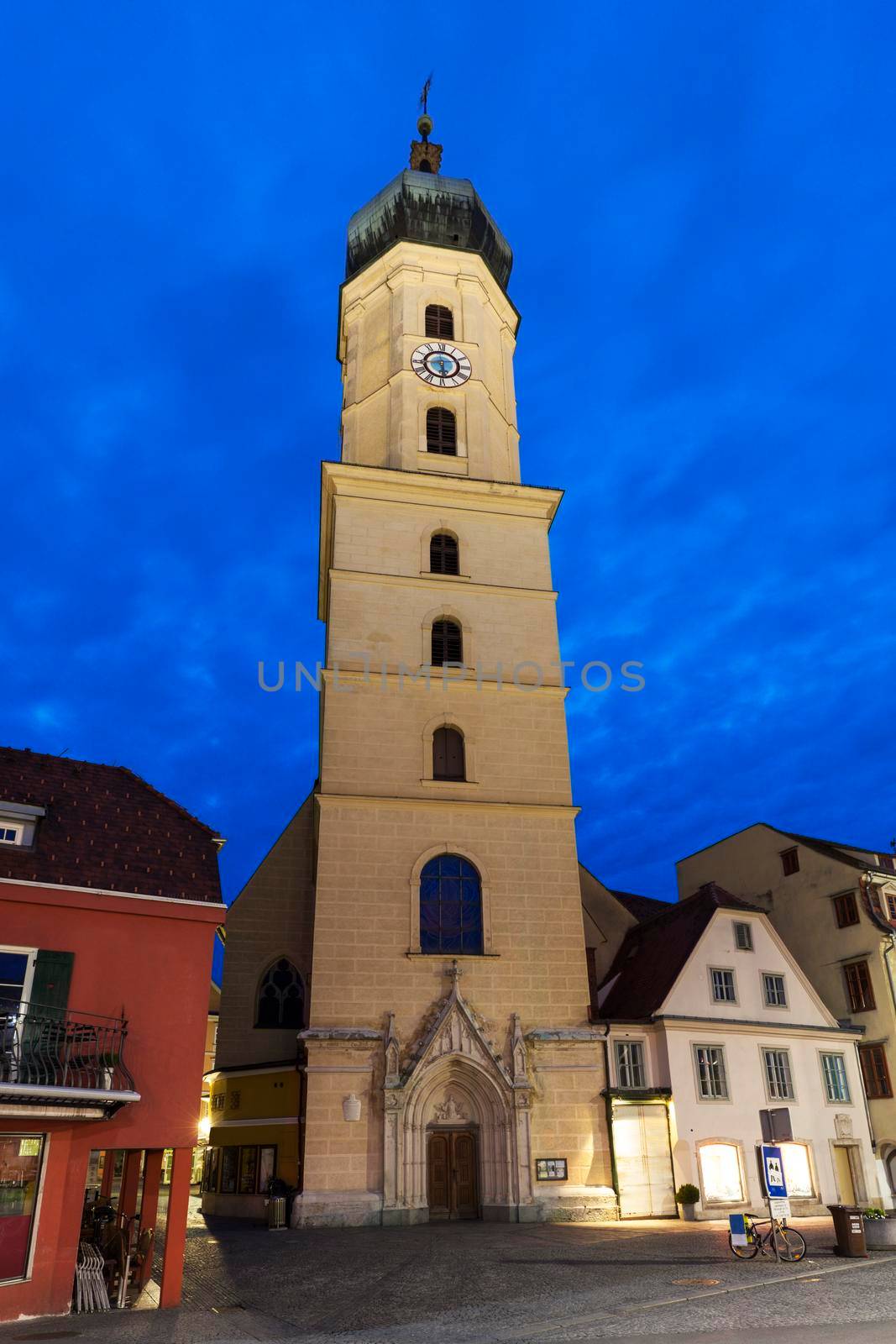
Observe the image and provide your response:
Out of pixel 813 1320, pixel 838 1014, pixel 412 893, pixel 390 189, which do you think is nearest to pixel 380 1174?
pixel 412 893

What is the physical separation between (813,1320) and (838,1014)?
24689 mm

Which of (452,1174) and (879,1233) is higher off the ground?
(452,1174)

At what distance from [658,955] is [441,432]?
20.6 meters

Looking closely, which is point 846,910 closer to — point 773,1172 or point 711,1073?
point 711,1073

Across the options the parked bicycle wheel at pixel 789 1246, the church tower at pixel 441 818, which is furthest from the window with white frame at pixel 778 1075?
the parked bicycle wheel at pixel 789 1246

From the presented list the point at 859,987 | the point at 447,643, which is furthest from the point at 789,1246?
the point at 447,643

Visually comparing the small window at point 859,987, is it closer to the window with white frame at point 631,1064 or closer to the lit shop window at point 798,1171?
the lit shop window at point 798,1171

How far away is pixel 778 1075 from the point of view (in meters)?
30.1

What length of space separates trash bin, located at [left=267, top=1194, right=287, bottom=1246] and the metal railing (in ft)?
36.7

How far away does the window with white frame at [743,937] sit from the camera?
31.7 m

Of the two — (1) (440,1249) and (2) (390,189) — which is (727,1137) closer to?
(1) (440,1249)

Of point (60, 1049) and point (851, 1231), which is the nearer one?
point (60, 1049)

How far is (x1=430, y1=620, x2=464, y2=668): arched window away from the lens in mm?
33656

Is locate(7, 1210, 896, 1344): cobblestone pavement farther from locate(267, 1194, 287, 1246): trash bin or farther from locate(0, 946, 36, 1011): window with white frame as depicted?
locate(0, 946, 36, 1011): window with white frame
